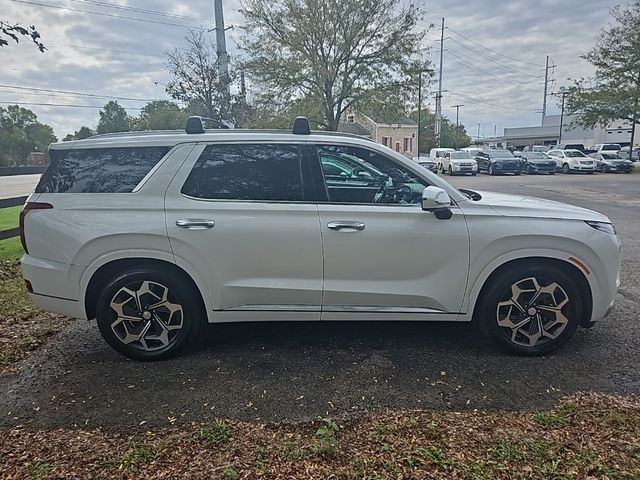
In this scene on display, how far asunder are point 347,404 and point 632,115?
36683 millimetres

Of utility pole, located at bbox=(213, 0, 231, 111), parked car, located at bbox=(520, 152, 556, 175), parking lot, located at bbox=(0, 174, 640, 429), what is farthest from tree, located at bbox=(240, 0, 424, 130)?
parking lot, located at bbox=(0, 174, 640, 429)

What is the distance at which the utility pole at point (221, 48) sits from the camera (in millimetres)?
14570

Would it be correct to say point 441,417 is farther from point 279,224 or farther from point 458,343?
point 279,224

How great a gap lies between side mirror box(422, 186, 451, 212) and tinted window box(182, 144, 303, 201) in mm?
928

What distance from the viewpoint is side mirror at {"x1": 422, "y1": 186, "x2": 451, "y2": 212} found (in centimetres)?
312

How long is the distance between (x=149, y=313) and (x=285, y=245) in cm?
118

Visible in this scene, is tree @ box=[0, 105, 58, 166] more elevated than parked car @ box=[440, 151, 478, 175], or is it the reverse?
tree @ box=[0, 105, 58, 166]

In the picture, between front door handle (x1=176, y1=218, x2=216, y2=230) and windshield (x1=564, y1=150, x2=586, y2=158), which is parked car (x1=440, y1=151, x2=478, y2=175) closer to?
windshield (x1=564, y1=150, x2=586, y2=158)

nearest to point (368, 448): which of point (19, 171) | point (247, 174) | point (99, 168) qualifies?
point (247, 174)

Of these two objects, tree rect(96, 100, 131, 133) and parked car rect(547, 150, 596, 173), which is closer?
parked car rect(547, 150, 596, 173)

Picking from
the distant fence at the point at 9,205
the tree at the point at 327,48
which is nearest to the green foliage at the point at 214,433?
the distant fence at the point at 9,205

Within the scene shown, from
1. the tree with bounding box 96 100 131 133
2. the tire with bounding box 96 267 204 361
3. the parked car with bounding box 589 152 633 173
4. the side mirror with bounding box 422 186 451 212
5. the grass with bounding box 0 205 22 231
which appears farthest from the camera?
the tree with bounding box 96 100 131 133

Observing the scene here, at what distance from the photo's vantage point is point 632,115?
3045 centimetres

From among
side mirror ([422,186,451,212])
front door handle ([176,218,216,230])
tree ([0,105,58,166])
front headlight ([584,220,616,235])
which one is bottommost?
front headlight ([584,220,616,235])
